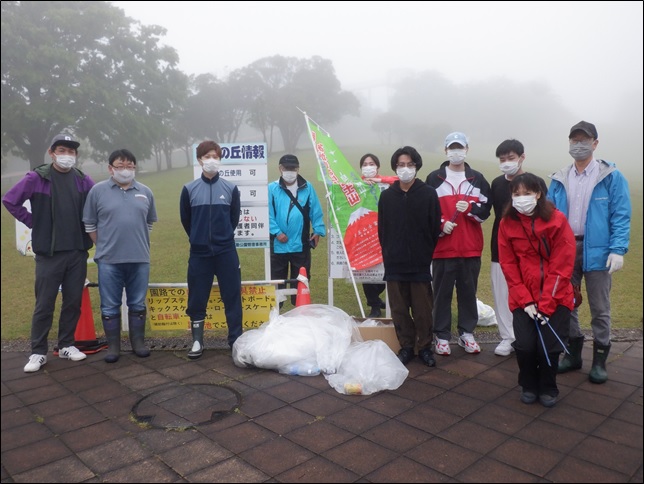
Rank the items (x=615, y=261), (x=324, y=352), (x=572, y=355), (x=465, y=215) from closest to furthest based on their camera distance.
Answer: (x=615, y=261), (x=572, y=355), (x=324, y=352), (x=465, y=215)

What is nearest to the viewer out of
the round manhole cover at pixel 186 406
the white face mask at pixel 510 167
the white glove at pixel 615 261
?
the round manhole cover at pixel 186 406

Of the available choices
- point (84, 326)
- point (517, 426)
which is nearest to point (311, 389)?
point (517, 426)

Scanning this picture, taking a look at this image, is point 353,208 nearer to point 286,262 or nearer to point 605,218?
point 286,262

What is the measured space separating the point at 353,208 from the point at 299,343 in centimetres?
179

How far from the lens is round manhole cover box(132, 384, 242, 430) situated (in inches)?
129

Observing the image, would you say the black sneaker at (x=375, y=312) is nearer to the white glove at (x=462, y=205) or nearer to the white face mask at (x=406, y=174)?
the white glove at (x=462, y=205)

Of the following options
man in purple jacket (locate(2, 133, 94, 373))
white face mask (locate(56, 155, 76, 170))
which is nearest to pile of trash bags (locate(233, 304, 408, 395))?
man in purple jacket (locate(2, 133, 94, 373))

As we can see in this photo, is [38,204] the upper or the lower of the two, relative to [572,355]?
upper

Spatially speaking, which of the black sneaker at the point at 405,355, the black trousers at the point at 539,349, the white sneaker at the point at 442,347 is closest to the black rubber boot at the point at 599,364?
the black trousers at the point at 539,349

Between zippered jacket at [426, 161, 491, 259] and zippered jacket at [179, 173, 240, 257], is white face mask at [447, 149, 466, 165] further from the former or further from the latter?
zippered jacket at [179, 173, 240, 257]

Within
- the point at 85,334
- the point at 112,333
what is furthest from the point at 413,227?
the point at 85,334

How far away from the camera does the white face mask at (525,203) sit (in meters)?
3.43

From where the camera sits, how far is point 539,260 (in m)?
3.49

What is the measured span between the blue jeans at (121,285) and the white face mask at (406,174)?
2.65m
